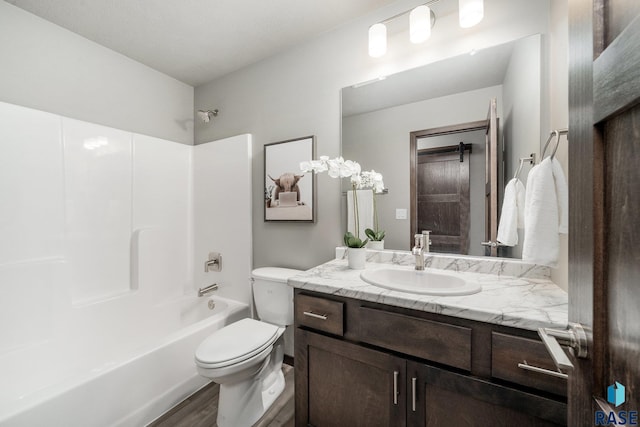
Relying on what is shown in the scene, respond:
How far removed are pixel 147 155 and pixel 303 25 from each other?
5.11 feet

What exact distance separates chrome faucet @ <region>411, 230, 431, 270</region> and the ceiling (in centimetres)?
140

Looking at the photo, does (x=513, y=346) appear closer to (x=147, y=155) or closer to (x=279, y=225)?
(x=279, y=225)

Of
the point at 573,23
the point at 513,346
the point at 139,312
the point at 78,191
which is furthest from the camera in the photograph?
the point at 139,312

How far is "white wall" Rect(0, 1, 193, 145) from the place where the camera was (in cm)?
157

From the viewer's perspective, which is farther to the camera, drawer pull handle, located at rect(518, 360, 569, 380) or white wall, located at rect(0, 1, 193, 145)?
white wall, located at rect(0, 1, 193, 145)

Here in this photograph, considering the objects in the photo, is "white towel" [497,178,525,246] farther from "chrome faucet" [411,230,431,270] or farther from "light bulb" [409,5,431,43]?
"light bulb" [409,5,431,43]

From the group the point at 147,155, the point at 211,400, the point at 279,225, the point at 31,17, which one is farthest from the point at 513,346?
the point at 31,17

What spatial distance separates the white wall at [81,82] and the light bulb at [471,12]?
7.76 feet

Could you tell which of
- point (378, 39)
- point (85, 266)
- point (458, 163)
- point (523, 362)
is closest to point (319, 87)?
point (378, 39)

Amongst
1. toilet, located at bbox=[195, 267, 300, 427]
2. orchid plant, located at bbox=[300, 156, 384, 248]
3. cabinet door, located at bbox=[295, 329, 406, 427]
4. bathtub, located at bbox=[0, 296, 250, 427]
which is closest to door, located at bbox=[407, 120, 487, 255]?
orchid plant, located at bbox=[300, 156, 384, 248]

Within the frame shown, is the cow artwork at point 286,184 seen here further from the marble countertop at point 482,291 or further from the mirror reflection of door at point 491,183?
the mirror reflection of door at point 491,183

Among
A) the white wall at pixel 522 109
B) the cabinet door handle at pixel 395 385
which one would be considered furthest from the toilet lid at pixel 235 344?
the white wall at pixel 522 109

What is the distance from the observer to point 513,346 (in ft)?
2.63

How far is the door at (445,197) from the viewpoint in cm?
140
